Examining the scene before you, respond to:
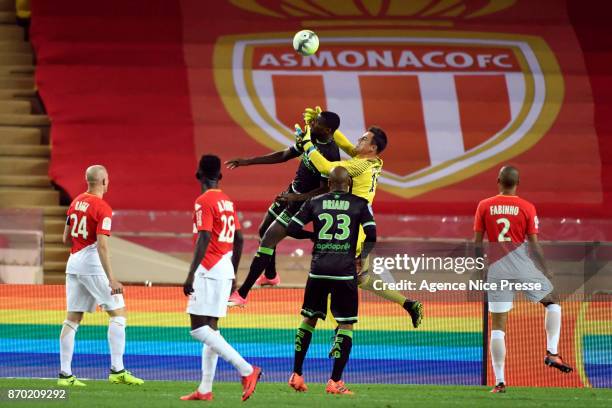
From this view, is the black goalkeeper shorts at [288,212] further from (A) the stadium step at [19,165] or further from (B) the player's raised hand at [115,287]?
(A) the stadium step at [19,165]

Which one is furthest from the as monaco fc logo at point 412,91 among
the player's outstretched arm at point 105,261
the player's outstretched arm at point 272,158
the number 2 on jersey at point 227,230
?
the number 2 on jersey at point 227,230

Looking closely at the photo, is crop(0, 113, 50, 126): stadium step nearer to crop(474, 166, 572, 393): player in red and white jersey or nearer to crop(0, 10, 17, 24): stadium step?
crop(0, 10, 17, 24): stadium step

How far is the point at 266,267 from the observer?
11828 mm

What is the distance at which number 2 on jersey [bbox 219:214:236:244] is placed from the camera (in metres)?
9.07

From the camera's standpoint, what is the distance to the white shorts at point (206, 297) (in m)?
8.93

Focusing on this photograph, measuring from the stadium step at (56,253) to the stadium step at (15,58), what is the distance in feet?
14.4

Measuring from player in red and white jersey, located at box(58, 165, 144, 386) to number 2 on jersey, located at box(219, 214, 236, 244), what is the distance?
4.56 ft

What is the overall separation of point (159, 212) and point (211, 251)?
31.8 ft

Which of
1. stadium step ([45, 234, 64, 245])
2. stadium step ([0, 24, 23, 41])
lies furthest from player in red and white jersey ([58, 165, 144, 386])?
stadium step ([0, 24, 23, 41])

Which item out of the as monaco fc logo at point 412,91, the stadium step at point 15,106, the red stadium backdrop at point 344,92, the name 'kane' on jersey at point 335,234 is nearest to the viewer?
the name 'kane' on jersey at point 335,234

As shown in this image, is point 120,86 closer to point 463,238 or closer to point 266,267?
point 463,238

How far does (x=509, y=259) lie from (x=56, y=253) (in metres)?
9.89

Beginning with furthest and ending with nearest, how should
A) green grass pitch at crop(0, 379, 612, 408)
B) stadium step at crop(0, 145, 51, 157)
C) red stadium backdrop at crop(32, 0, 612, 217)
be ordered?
stadium step at crop(0, 145, 51, 157)
red stadium backdrop at crop(32, 0, 612, 217)
green grass pitch at crop(0, 379, 612, 408)

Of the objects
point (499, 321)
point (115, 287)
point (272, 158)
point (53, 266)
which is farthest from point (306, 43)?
point (53, 266)
